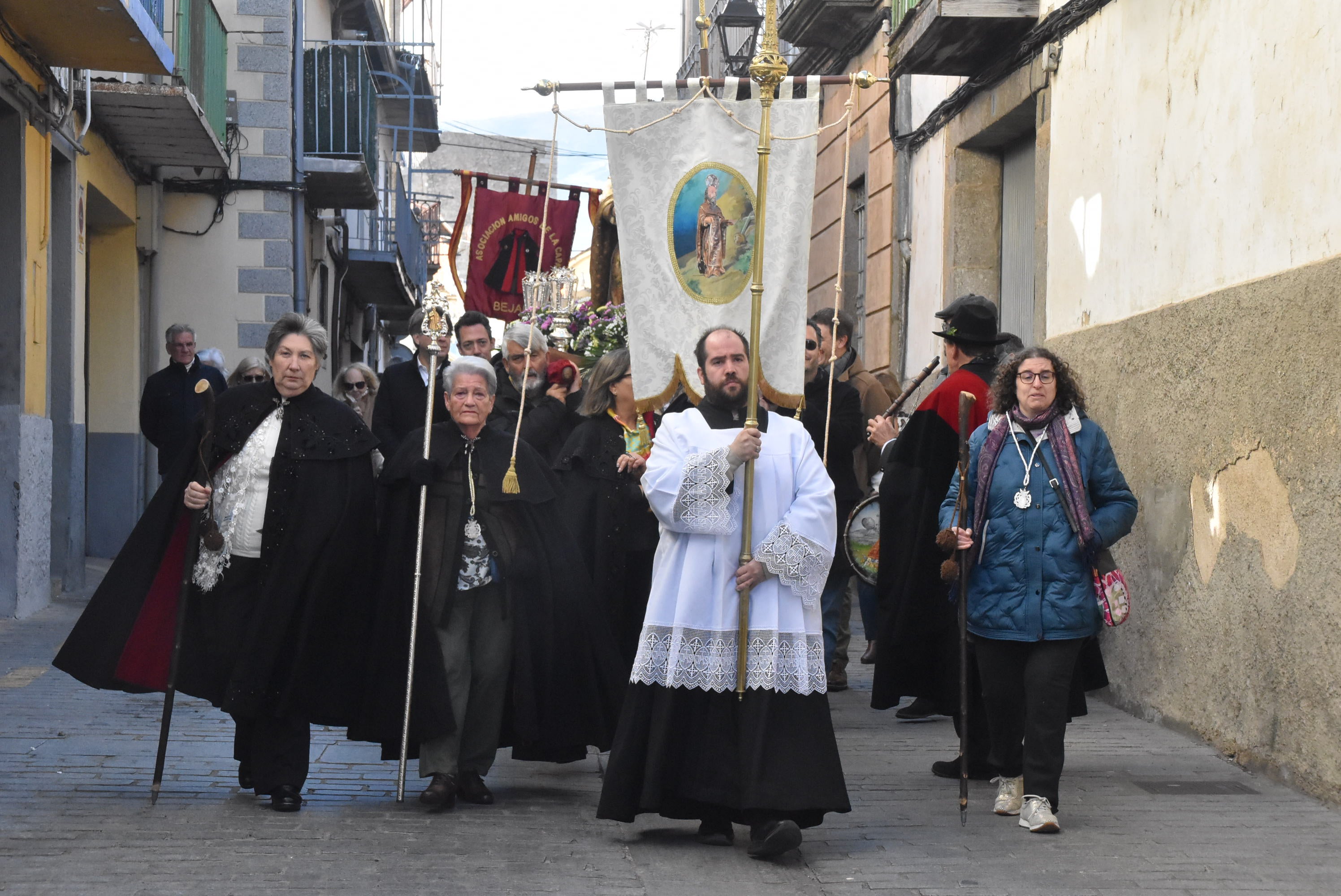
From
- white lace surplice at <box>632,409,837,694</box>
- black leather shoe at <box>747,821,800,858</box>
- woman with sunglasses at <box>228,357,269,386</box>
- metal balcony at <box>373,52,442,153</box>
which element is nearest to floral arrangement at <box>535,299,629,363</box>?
woman with sunglasses at <box>228,357,269,386</box>

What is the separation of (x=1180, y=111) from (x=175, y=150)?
31.6 ft

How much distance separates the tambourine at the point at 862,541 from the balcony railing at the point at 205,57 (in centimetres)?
747

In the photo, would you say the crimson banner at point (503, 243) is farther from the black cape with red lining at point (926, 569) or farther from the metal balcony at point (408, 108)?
the metal balcony at point (408, 108)

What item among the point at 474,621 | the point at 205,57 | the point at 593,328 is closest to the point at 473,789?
the point at 474,621

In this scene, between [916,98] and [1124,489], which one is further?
[916,98]

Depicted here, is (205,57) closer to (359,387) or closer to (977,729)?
(359,387)

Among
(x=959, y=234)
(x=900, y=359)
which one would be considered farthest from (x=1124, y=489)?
(x=900, y=359)

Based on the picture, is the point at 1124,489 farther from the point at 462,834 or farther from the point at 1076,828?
the point at 462,834

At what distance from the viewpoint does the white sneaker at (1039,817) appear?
18.7 ft

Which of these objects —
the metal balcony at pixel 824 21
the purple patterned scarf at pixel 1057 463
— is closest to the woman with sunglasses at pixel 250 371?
the purple patterned scarf at pixel 1057 463

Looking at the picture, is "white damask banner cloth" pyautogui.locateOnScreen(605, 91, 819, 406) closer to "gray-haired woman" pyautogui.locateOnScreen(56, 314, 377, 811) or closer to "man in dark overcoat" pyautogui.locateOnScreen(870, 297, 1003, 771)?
"man in dark overcoat" pyautogui.locateOnScreen(870, 297, 1003, 771)

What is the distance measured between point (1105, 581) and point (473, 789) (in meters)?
2.47

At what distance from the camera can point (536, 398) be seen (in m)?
8.12

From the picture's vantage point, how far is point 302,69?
17.8 meters
